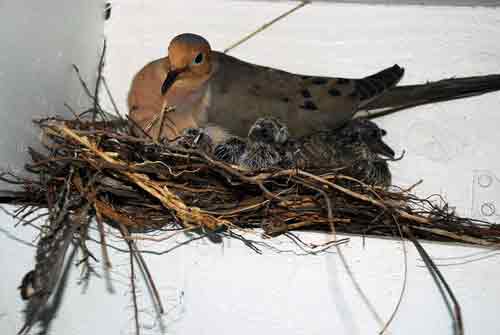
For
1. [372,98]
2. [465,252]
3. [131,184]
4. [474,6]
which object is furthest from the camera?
[474,6]

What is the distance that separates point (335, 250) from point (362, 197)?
0.13m

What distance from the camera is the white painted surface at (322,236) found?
4.31 feet

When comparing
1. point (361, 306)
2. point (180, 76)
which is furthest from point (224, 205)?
point (180, 76)

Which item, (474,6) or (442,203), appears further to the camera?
(474,6)

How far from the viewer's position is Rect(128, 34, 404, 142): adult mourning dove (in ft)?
5.83

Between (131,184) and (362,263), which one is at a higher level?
(131,184)

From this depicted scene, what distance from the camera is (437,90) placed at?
1871 millimetres

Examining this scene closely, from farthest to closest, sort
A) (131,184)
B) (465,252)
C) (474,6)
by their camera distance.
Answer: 1. (474,6)
2. (131,184)
3. (465,252)

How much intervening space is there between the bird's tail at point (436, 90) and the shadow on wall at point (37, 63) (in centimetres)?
81

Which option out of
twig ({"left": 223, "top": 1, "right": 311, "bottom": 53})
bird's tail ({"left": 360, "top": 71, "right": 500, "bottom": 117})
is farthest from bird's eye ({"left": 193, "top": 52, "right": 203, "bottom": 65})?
bird's tail ({"left": 360, "top": 71, "right": 500, "bottom": 117})

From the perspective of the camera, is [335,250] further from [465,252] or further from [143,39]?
[143,39]

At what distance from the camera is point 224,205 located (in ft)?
4.48

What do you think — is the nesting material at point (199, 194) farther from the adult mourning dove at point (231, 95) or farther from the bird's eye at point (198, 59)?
the bird's eye at point (198, 59)

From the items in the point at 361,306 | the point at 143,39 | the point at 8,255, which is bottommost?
the point at 361,306
